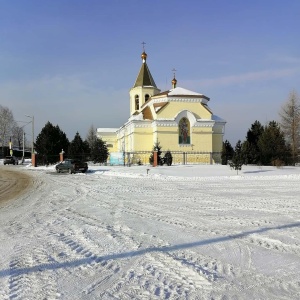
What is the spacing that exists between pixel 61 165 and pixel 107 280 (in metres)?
30.5

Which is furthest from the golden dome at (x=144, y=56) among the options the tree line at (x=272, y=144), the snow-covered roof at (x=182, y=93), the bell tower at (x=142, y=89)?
the tree line at (x=272, y=144)

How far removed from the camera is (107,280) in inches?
188

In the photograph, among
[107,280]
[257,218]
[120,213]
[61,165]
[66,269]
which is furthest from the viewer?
[61,165]

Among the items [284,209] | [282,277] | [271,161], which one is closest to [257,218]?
[284,209]

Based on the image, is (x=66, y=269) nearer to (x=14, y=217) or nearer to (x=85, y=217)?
(x=85, y=217)

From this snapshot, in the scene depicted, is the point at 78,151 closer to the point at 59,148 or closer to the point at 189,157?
the point at 59,148

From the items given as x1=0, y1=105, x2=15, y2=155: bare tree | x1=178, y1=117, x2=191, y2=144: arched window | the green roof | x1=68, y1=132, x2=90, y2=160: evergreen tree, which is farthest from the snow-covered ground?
x1=0, y1=105, x2=15, y2=155: bare tree

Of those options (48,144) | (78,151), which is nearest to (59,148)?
(48,144)

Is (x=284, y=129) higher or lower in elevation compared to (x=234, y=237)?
higher

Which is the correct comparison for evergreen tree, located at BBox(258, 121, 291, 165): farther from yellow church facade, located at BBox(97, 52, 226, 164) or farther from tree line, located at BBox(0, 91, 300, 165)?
yellow church facade, located at BBox(97, 52, 226, 164)

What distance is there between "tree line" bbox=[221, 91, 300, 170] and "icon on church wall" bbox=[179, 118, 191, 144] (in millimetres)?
5363

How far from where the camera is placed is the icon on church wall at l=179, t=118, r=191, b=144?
161 feet

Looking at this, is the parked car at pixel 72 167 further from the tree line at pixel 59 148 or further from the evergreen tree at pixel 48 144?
the evergreen tree at pixel 48 144

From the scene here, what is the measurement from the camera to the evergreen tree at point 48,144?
5081 cm
